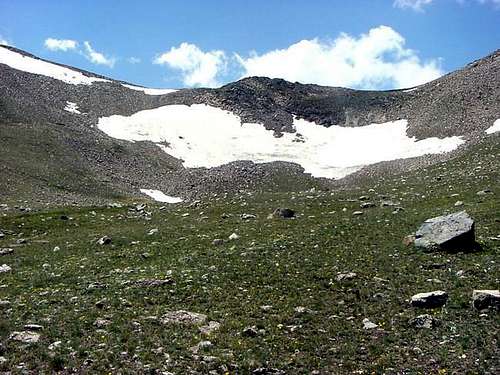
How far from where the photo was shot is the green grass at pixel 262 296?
1445 centimetres

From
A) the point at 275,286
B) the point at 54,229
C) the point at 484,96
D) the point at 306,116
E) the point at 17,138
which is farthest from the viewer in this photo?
the point at 306,116

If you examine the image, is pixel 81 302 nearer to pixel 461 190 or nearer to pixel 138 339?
pixel 138 339

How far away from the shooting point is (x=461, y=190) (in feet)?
131

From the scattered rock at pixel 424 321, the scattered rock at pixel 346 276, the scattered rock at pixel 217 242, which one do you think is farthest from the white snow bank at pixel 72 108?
the scattered rock at pixel 424 321

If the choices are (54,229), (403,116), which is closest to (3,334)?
(54,229)

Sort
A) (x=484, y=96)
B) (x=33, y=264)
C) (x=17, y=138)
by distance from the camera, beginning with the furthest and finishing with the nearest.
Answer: (x=484, y=96) < (x=17, y=138) < (x=33, y=264)

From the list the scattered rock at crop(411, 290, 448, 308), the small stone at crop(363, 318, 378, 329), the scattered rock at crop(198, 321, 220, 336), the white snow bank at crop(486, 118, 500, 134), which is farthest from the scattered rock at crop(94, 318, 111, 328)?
the white snow bank at crop(486, 118, 500, 134)

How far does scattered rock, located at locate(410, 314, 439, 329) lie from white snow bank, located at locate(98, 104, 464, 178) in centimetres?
5982

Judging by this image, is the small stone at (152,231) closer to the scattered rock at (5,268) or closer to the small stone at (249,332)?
the scattered rock at (5,268)

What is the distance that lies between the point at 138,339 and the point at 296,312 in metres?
5.57

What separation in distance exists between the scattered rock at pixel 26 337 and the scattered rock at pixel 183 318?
401cm

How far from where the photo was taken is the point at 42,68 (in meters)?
114

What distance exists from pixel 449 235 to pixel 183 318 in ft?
43.5

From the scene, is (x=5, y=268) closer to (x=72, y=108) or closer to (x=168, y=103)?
(x=72, y=108)
